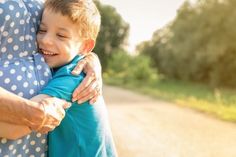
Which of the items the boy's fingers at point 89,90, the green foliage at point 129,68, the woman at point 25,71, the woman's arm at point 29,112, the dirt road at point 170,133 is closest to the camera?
the woman's arm at point 29,112

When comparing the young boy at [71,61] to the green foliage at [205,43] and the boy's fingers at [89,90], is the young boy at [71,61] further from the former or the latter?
the green foliage at [205,43]

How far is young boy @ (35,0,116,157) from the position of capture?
2.25m

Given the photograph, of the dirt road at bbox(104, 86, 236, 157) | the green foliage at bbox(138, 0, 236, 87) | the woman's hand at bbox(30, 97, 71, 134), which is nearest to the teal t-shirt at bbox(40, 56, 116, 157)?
the woman's hand at bbox(30, 97, 71, 134)

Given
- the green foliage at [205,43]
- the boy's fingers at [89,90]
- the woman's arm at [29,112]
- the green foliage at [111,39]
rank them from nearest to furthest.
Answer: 1. the woman's arm at [29,112]
2. the boy's fingers at [89,90]
3. the green foliage at [205,43]
4. the green foliage at [111,39]

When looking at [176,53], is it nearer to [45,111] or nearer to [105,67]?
[105,67]

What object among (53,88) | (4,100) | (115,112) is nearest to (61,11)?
(53,88)

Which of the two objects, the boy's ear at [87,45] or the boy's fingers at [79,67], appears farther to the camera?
the boy's ear at [87,45]

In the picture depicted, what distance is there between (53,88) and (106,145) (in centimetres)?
44

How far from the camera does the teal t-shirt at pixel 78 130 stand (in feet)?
7.30

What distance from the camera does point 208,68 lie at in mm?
37938

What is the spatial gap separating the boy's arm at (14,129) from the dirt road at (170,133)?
584 centimetres

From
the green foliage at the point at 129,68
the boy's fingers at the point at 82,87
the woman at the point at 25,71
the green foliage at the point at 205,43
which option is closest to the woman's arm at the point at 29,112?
the woman at the point at 25,71

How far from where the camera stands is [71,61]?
2.32 m

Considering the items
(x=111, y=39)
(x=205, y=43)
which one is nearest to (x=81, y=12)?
(x=205, y=43)
